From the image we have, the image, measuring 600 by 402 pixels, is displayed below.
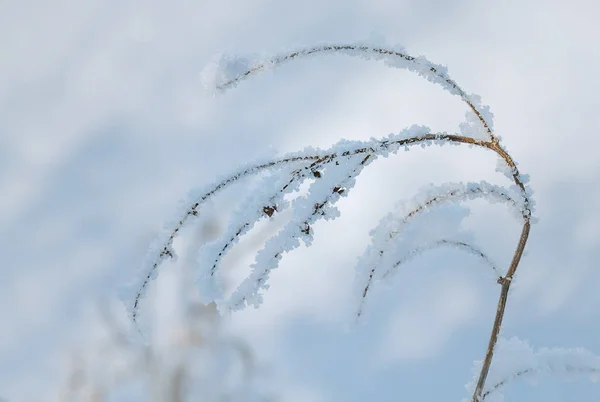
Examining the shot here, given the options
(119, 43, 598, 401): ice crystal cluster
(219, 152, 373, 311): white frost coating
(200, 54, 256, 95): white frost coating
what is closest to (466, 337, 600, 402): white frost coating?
(119, 43, 598, 401): ice crystal cluster

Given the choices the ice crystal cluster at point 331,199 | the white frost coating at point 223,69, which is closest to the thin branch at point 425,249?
the ice crystal cluster at point 331,199

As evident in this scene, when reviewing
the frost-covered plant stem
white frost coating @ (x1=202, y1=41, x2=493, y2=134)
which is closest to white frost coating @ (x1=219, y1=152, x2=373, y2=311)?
the frost-covered plant stem

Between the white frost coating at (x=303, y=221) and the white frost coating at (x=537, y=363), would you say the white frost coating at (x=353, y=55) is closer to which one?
the white frost coating at (x=303, y=221)

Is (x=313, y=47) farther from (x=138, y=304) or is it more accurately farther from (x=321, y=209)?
(x=138, y=304)

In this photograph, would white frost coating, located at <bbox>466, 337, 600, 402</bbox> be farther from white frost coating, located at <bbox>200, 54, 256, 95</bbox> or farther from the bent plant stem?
white frost coating, located at <bbox>200, 54, 256, 95</bbox>

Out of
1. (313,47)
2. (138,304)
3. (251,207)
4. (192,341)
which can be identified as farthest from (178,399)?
(313,47)

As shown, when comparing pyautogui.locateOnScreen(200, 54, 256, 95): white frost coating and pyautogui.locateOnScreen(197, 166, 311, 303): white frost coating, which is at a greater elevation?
pyautogui.locateOnScreen(200, 54, 256, 95): white frost coating

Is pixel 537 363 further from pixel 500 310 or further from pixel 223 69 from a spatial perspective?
pixel 223 69
